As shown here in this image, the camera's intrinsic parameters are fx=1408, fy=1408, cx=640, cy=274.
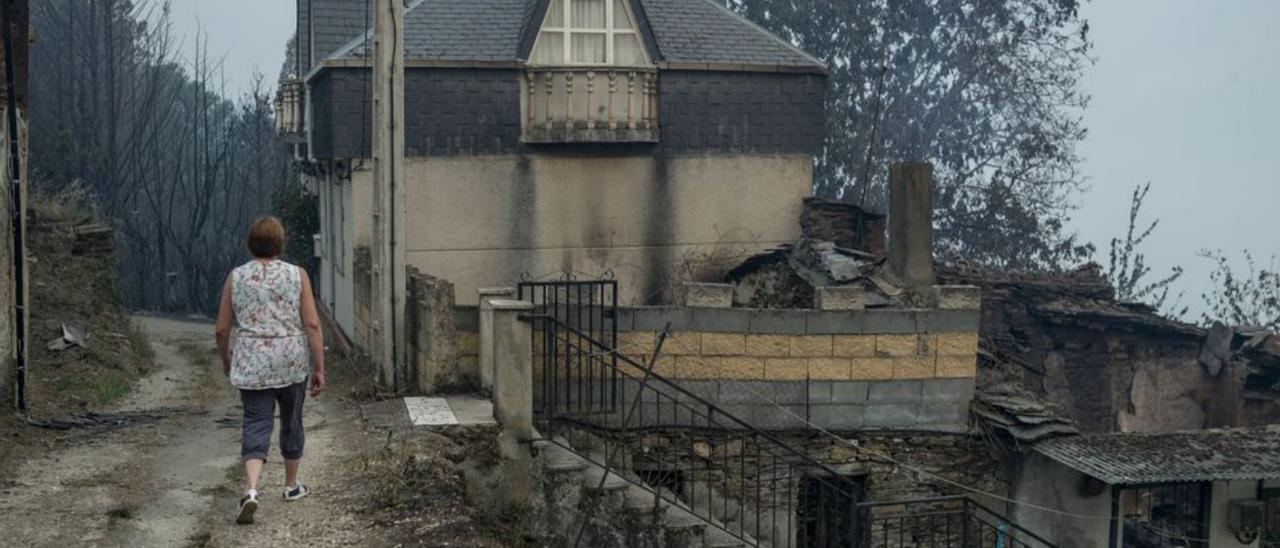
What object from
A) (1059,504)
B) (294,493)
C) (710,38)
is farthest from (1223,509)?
(294,493)

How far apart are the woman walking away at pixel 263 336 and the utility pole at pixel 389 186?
533 cm

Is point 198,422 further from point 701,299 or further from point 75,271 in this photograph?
point 75,271

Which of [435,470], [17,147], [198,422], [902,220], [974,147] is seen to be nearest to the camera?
[435,470]

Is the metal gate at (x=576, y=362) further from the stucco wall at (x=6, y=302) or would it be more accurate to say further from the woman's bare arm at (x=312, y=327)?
the stucco wall at (x=6, y=302)

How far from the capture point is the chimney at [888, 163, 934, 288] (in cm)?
1606

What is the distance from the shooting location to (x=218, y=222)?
147ft

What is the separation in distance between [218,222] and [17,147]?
112 feet

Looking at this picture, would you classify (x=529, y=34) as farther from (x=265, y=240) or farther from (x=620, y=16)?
(x=265, y=240)

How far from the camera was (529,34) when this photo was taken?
62.3ft

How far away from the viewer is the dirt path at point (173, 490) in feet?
26.2

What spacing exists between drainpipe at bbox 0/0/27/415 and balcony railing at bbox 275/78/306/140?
36.2 feet

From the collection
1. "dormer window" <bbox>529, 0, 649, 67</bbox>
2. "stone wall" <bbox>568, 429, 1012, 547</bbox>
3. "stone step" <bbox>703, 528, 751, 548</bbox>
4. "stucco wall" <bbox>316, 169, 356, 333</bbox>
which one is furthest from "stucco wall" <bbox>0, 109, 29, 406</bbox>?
"dormer window" <bbox>529, 0, 649, 67</bbox>

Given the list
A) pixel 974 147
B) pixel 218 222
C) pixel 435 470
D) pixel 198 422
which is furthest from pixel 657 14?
pixel 218 222

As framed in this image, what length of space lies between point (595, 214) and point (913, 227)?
5222mm
